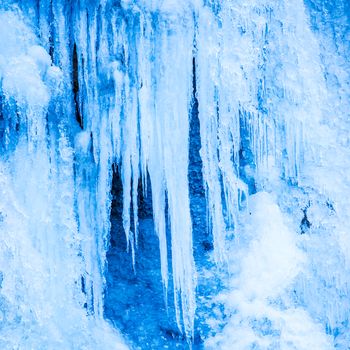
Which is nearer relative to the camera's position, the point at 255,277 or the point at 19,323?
the point at 19,323

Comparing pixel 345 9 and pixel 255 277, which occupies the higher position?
pixel 345 9

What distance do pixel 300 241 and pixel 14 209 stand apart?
2237 millimetres

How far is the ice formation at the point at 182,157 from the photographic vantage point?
3.12 metres

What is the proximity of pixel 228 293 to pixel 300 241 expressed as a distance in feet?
2.38

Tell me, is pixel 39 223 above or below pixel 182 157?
below

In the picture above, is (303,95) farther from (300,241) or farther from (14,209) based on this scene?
(14,209)

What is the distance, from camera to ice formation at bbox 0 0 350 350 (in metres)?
3.12

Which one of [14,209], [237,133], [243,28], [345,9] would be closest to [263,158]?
[237,133]

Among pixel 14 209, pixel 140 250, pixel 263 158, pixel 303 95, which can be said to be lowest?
pixel 140 250

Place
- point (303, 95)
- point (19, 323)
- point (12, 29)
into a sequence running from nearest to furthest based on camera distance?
point (12, 29)
point (19, 323)
point (303, 95)

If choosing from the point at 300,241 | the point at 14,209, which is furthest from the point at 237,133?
the point at 14,209

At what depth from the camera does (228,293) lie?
12.6ft

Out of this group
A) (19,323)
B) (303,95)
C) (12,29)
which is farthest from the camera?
(303,95)

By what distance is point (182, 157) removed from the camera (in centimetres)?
318
